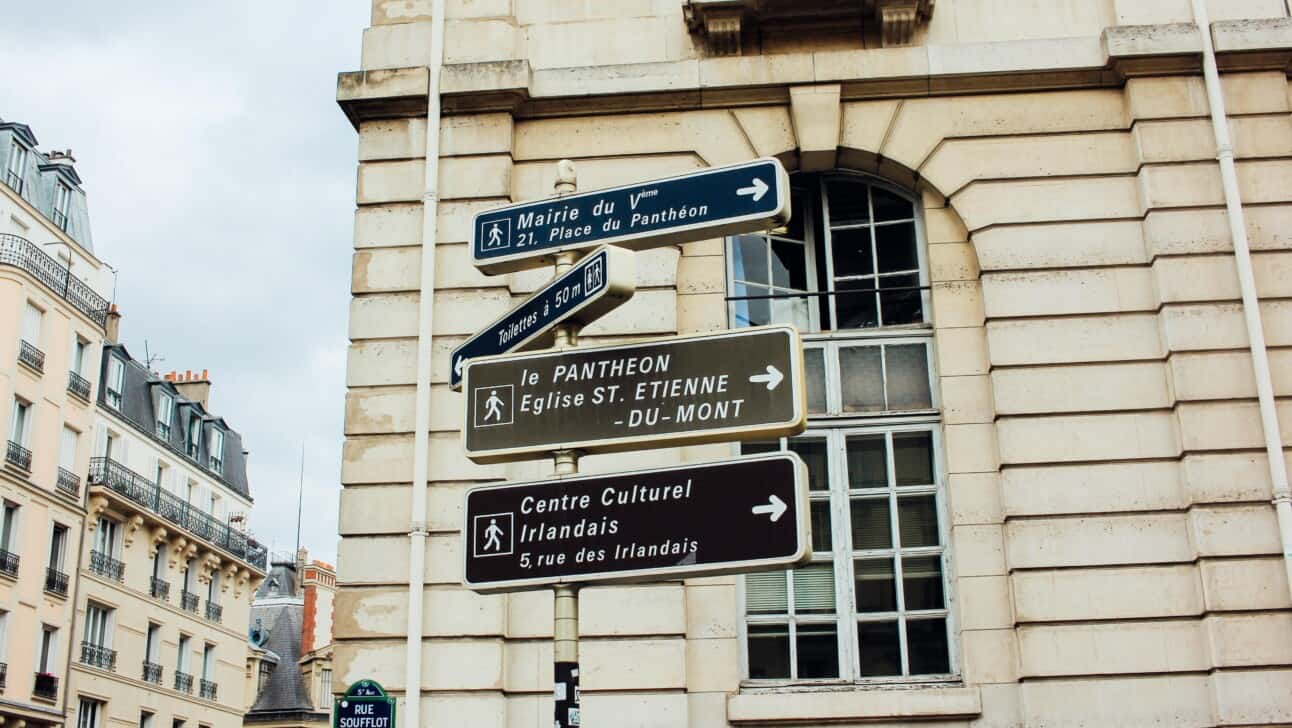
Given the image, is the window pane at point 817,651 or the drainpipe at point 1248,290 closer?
the drainpipe at point 1248,290

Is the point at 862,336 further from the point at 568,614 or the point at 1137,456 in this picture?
the point at 568,614

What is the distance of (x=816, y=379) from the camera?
12.1 m

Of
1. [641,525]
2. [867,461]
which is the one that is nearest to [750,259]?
[867,461]

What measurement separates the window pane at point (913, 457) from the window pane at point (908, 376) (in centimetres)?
26

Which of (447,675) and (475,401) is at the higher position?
(475,401)

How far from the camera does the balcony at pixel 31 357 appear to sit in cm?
3731

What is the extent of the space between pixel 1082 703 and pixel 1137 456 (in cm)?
200

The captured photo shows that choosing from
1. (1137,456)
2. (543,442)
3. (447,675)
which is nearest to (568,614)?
(543,442)

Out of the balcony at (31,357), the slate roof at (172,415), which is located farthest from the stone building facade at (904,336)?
the slate roof at (172,415)

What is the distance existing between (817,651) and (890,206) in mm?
4053

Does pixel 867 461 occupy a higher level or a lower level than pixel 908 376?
lower

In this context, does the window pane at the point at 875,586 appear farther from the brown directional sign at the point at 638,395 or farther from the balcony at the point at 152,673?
the balcony at the point at 152,673

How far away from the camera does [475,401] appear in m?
7.11

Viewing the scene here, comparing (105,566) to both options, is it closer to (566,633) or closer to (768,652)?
(768,652)
